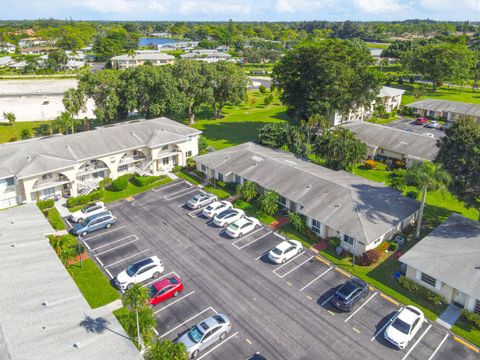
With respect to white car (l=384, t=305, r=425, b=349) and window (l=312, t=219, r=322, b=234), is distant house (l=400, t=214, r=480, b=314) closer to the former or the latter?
white car (l=384, t=305, r=425, b=349)

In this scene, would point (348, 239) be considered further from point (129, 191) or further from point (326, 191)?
point (129, 191)

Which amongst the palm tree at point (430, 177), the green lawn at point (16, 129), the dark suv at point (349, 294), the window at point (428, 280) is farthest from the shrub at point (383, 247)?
the green lawn at point (16, 129)

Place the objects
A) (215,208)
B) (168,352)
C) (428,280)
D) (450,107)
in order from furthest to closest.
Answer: (450,107)
(215,208)
(428,280)
(168,352)

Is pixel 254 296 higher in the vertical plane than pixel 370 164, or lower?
lower

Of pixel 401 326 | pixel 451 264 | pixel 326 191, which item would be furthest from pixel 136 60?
pixel 401 326

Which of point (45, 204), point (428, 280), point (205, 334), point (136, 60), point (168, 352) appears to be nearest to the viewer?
point (168, 352)

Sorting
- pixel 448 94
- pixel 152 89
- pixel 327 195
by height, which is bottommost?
pixel 327 195

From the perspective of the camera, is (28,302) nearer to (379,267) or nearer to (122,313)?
(122,313)
